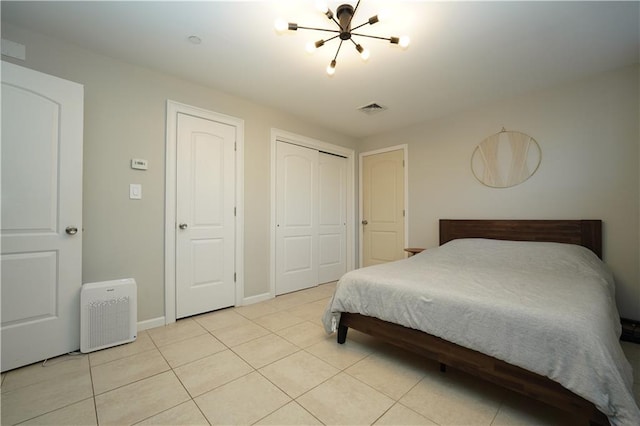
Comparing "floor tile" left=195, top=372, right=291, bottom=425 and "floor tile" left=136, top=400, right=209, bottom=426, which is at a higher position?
"floor tile" left=136, top=400, right=209, bottom=426

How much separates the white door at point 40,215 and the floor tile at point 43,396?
0.37 meters

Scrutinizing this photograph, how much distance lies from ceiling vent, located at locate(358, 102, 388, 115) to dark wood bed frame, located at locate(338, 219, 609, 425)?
175 centimetres

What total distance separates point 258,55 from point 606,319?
2871mm

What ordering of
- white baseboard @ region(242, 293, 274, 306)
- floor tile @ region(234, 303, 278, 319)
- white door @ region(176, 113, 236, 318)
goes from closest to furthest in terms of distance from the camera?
white door @ region(176, 113, 236, 318) → floor tile @ region(234, 303, 278, 319) → white baseboard @ region(242, 293, 274, 306)

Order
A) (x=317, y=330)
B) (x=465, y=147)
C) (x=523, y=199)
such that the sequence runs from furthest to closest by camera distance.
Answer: (x=465, y=147) < (x=523, y=199) < (x=317, y=330)

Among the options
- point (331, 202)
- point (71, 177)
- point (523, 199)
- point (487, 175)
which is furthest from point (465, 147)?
point (71, 177)

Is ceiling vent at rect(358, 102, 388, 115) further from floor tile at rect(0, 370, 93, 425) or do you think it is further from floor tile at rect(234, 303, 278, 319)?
floor tile at rect(0, 370, 93, 425)

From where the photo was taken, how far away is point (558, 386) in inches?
49.0

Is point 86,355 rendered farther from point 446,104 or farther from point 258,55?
point 446,104

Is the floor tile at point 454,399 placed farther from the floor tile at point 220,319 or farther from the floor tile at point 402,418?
the floor tile at point 220,319

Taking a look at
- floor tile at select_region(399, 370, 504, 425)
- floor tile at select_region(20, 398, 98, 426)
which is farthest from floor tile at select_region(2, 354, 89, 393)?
floor tile at select_region(399, 370, 504, 425)

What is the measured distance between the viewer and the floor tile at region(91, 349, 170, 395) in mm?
1653

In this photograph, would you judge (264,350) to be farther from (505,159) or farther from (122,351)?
(505,159)

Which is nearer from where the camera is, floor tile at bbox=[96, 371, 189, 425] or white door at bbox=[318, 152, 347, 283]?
floor tile at bbox=[96, 371, 189, 425]
